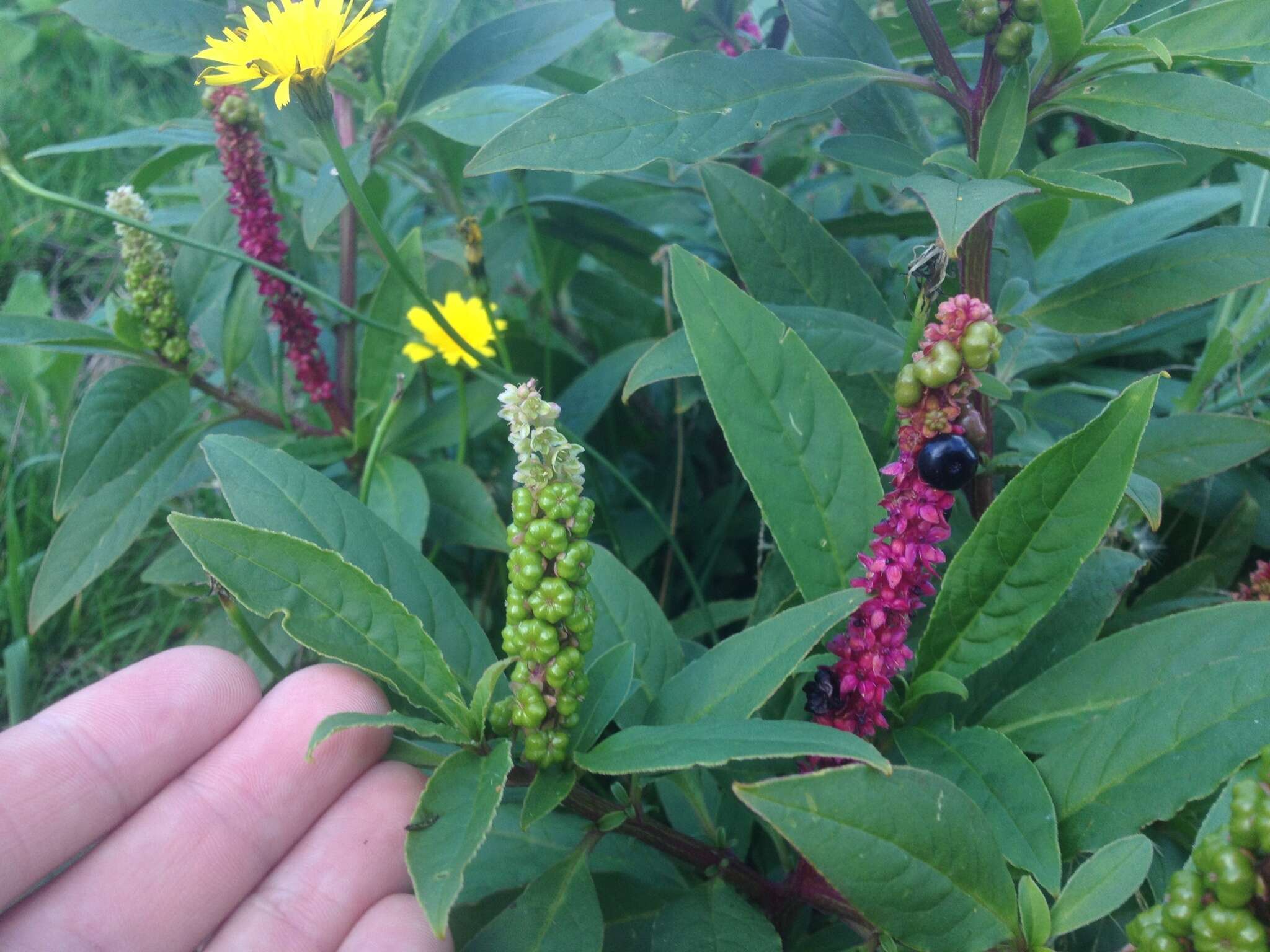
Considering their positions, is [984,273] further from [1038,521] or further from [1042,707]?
[1042,707]

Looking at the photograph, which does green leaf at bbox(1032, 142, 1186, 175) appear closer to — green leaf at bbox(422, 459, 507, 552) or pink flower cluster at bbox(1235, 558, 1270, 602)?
pink flower cluster at bbox(1235, 558, 1270, 602)

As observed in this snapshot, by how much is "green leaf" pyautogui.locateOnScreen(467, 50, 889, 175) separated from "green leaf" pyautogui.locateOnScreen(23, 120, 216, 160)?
0.82m

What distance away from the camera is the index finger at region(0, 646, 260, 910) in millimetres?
1146

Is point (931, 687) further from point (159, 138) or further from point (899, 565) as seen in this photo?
point (159, 138)

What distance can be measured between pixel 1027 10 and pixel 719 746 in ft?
2.79

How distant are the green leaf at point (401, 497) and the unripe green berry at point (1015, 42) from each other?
0.99m

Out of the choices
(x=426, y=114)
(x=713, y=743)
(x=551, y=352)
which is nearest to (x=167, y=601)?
(x=551, y=352)

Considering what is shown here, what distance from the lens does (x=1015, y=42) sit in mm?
1067

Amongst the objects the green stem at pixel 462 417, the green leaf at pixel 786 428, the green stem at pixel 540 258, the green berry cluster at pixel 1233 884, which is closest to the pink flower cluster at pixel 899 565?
the green leaf at pixel 786 428

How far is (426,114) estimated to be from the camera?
159 cm

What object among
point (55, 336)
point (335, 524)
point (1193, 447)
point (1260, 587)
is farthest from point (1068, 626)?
point (55, 336)

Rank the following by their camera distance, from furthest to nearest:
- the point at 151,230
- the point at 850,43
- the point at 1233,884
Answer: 1. the point at 151,230
2. the point at 850,43
3. the point at 1233,884

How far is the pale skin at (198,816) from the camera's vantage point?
1099 mm

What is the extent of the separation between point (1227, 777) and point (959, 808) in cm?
29
